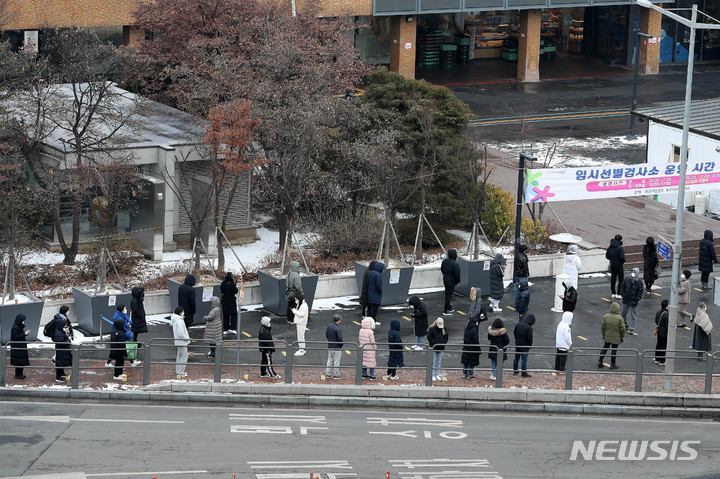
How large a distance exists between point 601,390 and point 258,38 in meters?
17.2

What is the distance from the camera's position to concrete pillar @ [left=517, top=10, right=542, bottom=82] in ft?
188

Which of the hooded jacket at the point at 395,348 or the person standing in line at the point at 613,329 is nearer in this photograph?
the hooded jacket at the point at 395,348

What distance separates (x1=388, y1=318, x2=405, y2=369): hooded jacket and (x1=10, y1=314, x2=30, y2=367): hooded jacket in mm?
6907

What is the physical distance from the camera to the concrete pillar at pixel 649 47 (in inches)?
2352

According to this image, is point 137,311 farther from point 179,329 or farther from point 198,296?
point 198,296

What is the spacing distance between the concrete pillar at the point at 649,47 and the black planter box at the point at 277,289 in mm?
37393

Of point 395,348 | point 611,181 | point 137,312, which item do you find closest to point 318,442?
point 395,348

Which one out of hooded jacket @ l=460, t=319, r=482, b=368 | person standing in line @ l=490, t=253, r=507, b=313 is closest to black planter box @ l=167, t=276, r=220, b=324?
hooded jacket @ l=460, t=319, r=482, b=368

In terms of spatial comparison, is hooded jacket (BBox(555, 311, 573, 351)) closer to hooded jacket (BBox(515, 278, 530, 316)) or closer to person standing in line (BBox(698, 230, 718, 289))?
hooded jacket (BBox(515, 278, 530, 316))

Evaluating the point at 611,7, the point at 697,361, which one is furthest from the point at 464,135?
the point at 611,7

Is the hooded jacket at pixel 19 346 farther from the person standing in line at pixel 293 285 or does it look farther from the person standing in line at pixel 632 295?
the person standing in line at pixel 632 295

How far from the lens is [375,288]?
2636cm

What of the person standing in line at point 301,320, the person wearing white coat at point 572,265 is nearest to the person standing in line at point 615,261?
the person wearing white coat at point 572,265

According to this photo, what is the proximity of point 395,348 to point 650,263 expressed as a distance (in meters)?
8.76
